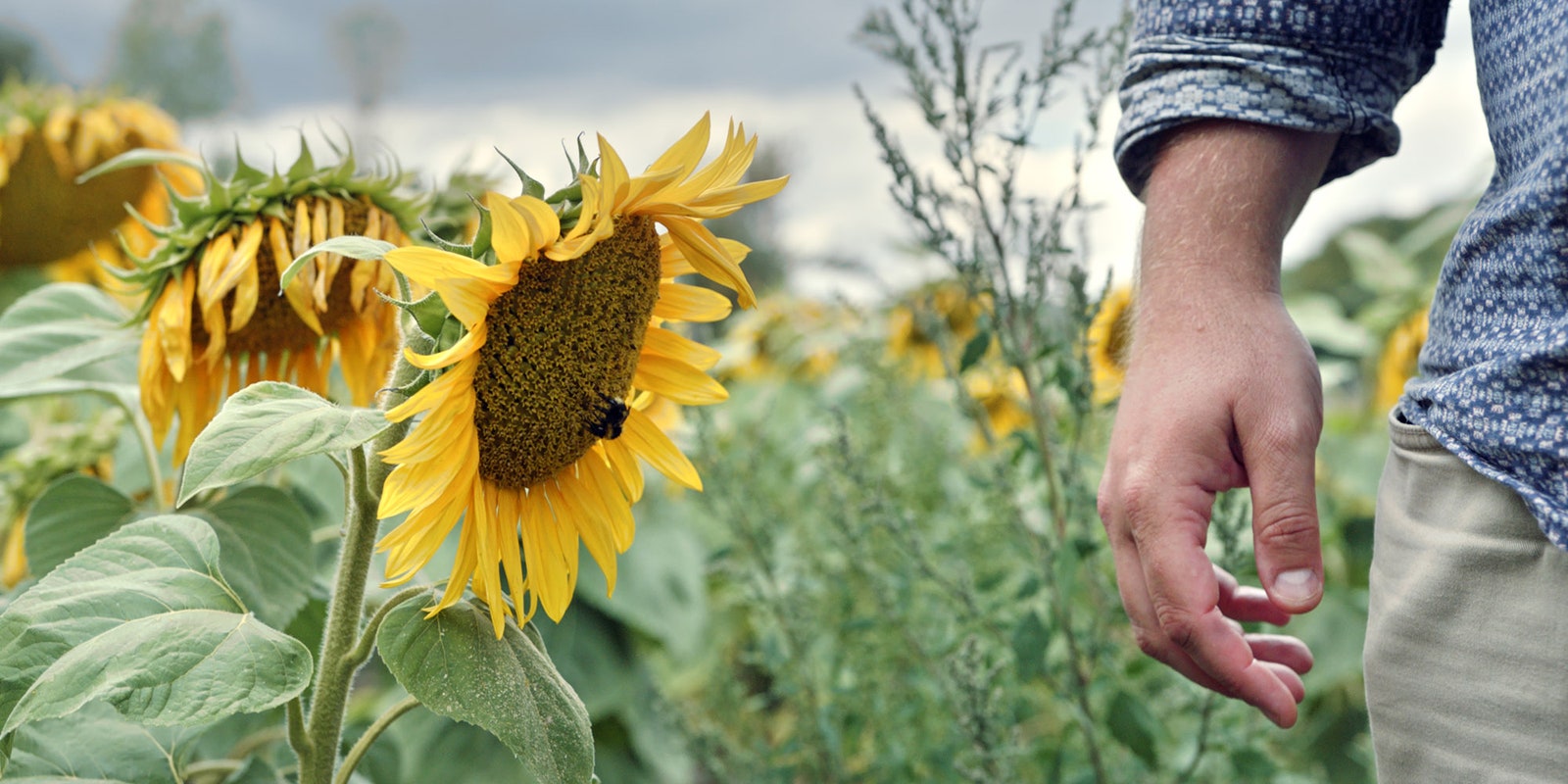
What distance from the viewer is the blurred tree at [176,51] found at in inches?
685

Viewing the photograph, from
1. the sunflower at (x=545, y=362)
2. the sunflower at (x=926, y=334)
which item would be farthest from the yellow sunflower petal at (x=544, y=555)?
the sunflower at (x=926, y=334)

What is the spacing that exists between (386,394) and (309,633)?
32cm

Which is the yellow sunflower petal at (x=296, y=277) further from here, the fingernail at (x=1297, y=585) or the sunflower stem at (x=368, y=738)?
the fingernail at (x=1297, y=585)

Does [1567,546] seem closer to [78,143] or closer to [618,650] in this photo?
[618,650]

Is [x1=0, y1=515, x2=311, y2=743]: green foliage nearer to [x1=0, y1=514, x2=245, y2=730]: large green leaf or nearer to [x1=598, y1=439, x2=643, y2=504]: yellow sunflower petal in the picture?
[x1=0, y1=514, x2=245, y2=730]: large green leaf

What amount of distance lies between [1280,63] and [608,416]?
21.9 inches

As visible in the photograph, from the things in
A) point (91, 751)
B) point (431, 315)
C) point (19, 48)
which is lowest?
point (91, 751)

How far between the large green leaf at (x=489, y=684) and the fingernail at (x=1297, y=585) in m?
0.45

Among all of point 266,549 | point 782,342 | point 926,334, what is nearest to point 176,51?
point 782,342

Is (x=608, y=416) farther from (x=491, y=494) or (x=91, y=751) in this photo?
(x=91, y=751)

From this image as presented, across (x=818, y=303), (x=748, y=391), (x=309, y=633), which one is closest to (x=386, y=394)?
(x=309, y=633)

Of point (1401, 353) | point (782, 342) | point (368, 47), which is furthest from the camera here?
point (368, 47)

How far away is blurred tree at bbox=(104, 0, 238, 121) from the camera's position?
57.1 feet

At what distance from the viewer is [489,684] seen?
0.63 meters
